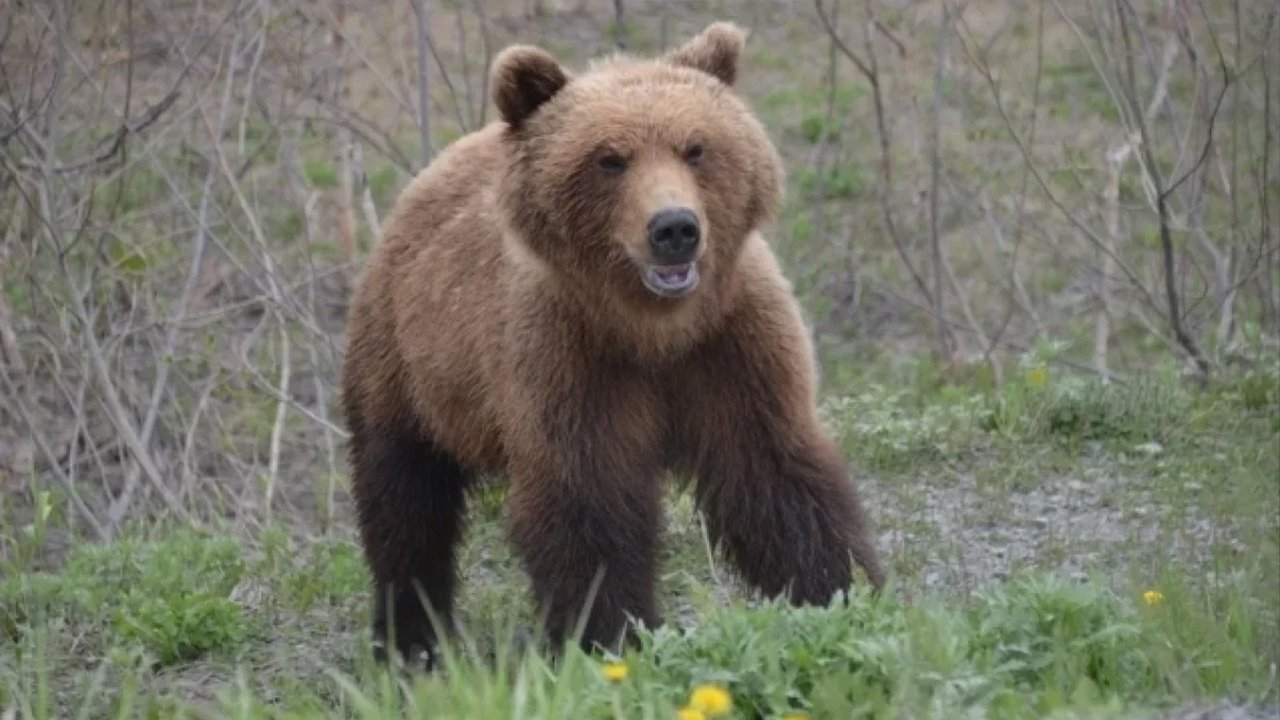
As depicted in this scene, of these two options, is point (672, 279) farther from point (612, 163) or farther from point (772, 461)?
point (772, 461)

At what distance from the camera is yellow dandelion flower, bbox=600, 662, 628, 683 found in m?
3.81

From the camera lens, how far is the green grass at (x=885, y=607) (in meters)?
3.88

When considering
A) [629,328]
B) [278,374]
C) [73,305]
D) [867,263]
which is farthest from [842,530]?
[867,263]

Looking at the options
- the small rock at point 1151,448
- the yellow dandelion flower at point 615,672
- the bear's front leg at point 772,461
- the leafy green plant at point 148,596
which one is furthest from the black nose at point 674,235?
the small rock at point 1151,448

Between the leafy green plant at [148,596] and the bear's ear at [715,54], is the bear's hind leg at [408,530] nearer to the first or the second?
the leafy green plant at [148,596]

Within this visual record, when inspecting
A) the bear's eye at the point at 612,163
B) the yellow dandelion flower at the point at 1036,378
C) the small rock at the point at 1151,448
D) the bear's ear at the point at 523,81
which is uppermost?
the bear's ear at the point at 523,81

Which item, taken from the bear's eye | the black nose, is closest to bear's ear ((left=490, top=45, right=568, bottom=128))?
the bear's eye

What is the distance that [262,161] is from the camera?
12.3 meters

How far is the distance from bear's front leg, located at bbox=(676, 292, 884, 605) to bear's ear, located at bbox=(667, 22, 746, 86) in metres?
0.64

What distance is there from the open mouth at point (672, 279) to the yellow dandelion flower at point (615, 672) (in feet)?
3.60

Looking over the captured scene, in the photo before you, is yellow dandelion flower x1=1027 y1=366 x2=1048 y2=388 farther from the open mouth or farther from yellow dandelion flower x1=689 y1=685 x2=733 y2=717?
yellow dandelion flower x1=689 y1=685 x2=733 y2=717

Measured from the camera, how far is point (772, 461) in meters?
5.16

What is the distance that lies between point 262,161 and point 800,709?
8954 millimetres

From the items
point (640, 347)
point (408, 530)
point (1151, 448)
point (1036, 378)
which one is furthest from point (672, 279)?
point (1036, 378)
